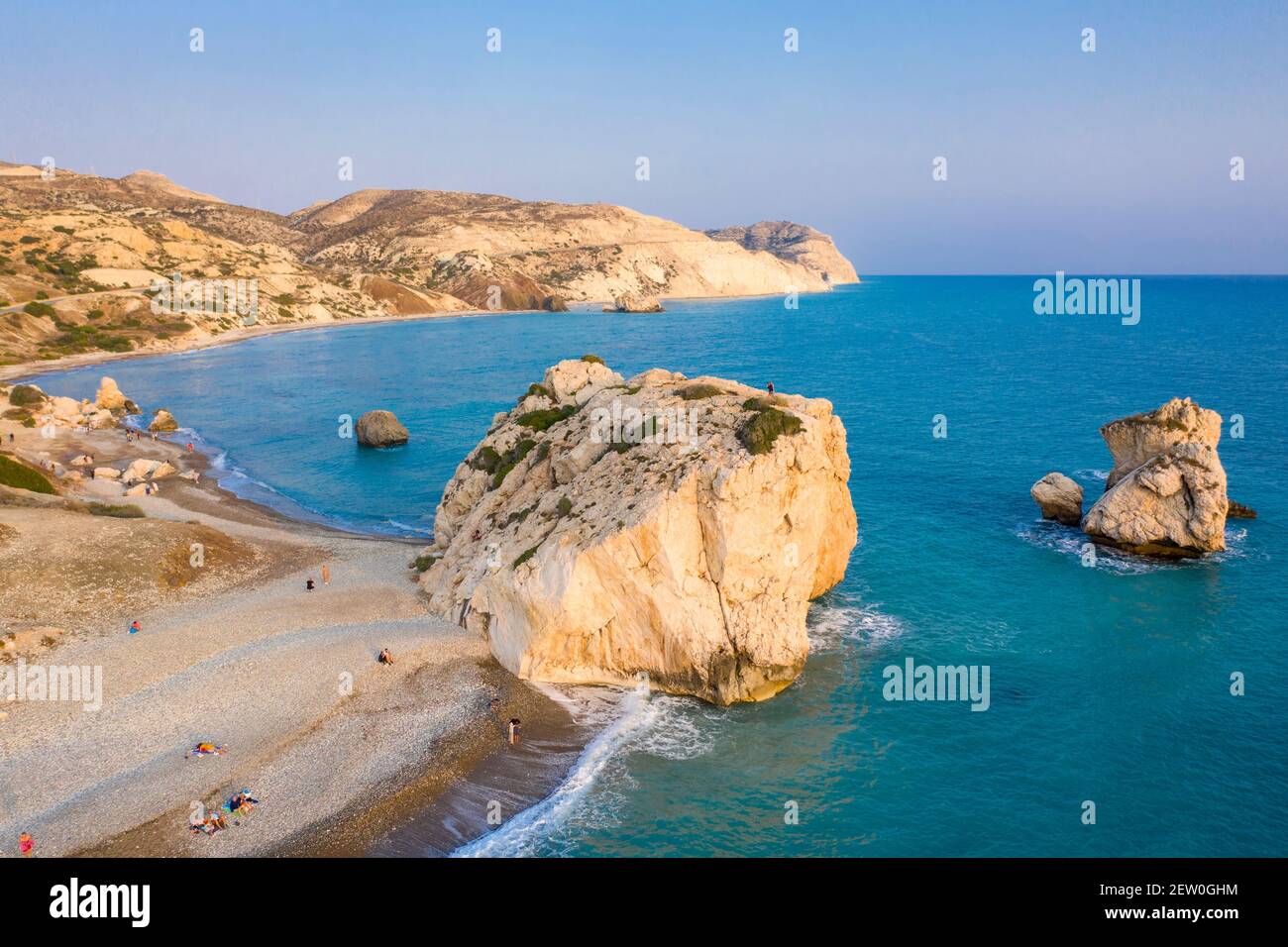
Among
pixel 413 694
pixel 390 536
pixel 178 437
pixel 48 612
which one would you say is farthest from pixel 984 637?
pixel 178 437

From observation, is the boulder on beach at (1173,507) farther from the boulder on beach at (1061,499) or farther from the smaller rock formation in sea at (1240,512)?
the smaller rock formation in sea at (1240,512)

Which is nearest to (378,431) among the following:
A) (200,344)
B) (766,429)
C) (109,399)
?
(109,399)

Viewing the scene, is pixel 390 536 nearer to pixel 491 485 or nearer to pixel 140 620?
pixel 491 485

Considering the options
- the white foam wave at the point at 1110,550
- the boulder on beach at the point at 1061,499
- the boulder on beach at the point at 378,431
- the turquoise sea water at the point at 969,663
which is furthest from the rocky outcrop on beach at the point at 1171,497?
the boulder on beach at the point at 378,431

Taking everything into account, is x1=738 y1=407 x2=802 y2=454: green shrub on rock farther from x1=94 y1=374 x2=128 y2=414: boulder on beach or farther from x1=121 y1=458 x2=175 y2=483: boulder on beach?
x1=94 y1=374 x2=128 y2=414: boulder on beach

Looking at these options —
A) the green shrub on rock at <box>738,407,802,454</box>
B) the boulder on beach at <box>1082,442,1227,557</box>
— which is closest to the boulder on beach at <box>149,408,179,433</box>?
the green shrub on rock at <box>738,407,802,454</box>

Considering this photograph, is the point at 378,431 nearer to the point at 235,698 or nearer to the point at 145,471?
the point at 145,471

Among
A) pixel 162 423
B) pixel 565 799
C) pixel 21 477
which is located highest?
pixel 162 423
